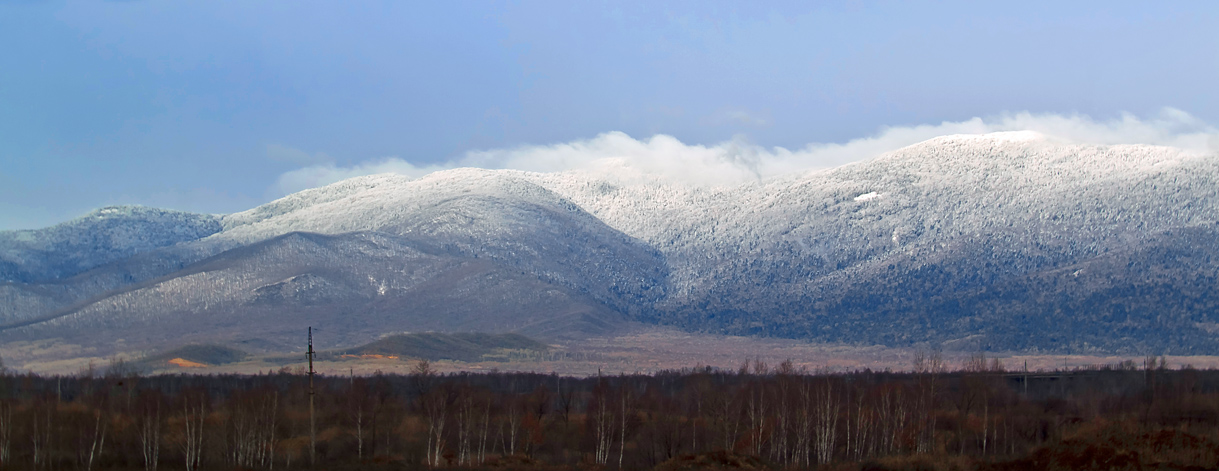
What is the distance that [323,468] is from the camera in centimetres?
10038

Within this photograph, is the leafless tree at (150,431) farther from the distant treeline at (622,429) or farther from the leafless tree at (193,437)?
the leafless tree at (193,437)

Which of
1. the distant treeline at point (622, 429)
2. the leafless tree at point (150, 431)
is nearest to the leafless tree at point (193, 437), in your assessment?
the distant treeline at point (622, 429)

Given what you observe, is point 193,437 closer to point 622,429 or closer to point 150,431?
point 150,431

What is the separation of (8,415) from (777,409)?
236ft

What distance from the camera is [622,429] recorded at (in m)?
127

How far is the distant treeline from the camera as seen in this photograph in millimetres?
96812

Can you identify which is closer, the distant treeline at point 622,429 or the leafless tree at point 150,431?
the distant treeline at point 622,429

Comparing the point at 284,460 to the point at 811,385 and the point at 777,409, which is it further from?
the point at 811,385

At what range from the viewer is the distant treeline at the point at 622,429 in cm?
9681

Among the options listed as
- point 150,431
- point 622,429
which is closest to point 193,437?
point 150,431

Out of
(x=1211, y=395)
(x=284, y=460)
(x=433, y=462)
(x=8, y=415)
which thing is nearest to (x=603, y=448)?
(x=433, y=462)

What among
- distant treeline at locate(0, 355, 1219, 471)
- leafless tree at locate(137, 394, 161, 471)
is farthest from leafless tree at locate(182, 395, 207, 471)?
leafless tree at locate(137, 394, 161, 471)

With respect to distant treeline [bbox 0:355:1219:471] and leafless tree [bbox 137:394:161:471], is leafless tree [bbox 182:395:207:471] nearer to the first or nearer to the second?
distant treeline [bbox 0:355:1219:471]

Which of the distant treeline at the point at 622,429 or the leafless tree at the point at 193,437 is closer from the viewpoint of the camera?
the distant treeline at the point at 622,429
